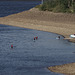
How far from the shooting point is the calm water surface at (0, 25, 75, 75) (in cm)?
2809

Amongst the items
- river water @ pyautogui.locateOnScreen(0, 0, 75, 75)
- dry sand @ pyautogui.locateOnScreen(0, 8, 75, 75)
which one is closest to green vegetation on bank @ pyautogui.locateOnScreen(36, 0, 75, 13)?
dry sand @ pyautogui.locateOnScreen(0, 8, 75, 75)

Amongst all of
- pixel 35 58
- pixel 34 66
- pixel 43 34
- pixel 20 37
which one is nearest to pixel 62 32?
pixel 43 34

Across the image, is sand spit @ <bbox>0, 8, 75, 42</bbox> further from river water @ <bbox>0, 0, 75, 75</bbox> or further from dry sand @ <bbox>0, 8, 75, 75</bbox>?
river water @ <bbox>0, 0, 75, 75</bbox>

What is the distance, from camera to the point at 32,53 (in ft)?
→ 114

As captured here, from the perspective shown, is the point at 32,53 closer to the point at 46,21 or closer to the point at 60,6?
the point at 46,21

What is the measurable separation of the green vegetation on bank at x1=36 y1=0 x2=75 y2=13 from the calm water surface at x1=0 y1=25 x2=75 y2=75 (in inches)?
976

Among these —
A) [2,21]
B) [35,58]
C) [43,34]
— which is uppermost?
[35,58]

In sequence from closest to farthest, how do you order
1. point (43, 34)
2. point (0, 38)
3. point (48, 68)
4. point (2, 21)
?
point (48, 68) → point (0, 38) → point (43, 34) → point (2, 21)

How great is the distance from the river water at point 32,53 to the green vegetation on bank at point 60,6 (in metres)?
24.8

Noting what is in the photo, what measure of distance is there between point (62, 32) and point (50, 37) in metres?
4.75

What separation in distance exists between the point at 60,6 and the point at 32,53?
3936 cm

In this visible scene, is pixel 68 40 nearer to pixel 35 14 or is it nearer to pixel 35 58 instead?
pixel 35 58

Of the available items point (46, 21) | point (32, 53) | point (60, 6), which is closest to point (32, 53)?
point (32, 53)

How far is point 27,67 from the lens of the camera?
28.8 m
